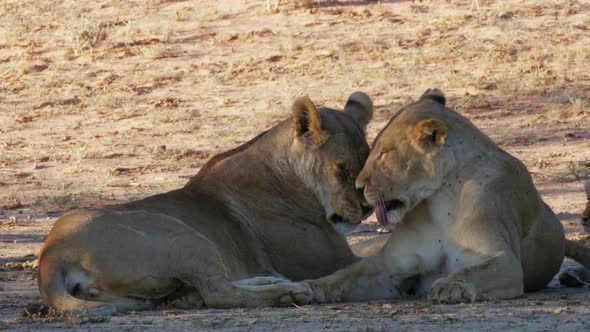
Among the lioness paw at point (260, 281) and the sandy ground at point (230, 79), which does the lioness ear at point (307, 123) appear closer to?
the lioness paw at point (260, 281)

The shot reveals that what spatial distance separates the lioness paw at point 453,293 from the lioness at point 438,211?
0.72 feet

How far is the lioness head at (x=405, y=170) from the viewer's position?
7.19m

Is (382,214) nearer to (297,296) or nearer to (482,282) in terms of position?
(297,296)

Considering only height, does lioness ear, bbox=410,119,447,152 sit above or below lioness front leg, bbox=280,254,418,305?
above

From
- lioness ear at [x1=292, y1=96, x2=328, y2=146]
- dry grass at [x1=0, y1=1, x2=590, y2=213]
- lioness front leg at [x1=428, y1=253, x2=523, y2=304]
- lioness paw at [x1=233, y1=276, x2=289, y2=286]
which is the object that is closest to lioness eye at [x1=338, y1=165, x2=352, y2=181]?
lioness ear at [x1=292, y1=96, x2=328, y2=146]

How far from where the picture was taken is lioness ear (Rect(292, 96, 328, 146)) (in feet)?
25.7

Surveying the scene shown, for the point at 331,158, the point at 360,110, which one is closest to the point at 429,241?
the point at 331,158

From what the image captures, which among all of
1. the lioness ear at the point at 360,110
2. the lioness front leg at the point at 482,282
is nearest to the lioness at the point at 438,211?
the lioness front leg at the point at 482,282

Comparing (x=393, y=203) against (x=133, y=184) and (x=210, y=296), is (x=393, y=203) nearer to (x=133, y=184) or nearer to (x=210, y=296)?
(x=210, y=296)

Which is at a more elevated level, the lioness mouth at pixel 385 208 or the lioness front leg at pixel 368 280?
the lioness mouth at pixel 385 208

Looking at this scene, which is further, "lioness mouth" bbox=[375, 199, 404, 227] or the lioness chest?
"lioness mouth" bbox=[375, 199, 404, 227]

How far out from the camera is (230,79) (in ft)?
49.8

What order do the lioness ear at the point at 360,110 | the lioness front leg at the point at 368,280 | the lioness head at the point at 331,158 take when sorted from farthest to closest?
the lioness ear at the point at 360,110 → the lioness head at the point at 331,158 → the lioness front leg at the point at 368,280

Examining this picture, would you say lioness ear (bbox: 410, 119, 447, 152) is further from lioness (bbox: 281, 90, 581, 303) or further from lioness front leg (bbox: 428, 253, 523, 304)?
lioness front leg (bbox: 428, 253, 523, 304)
